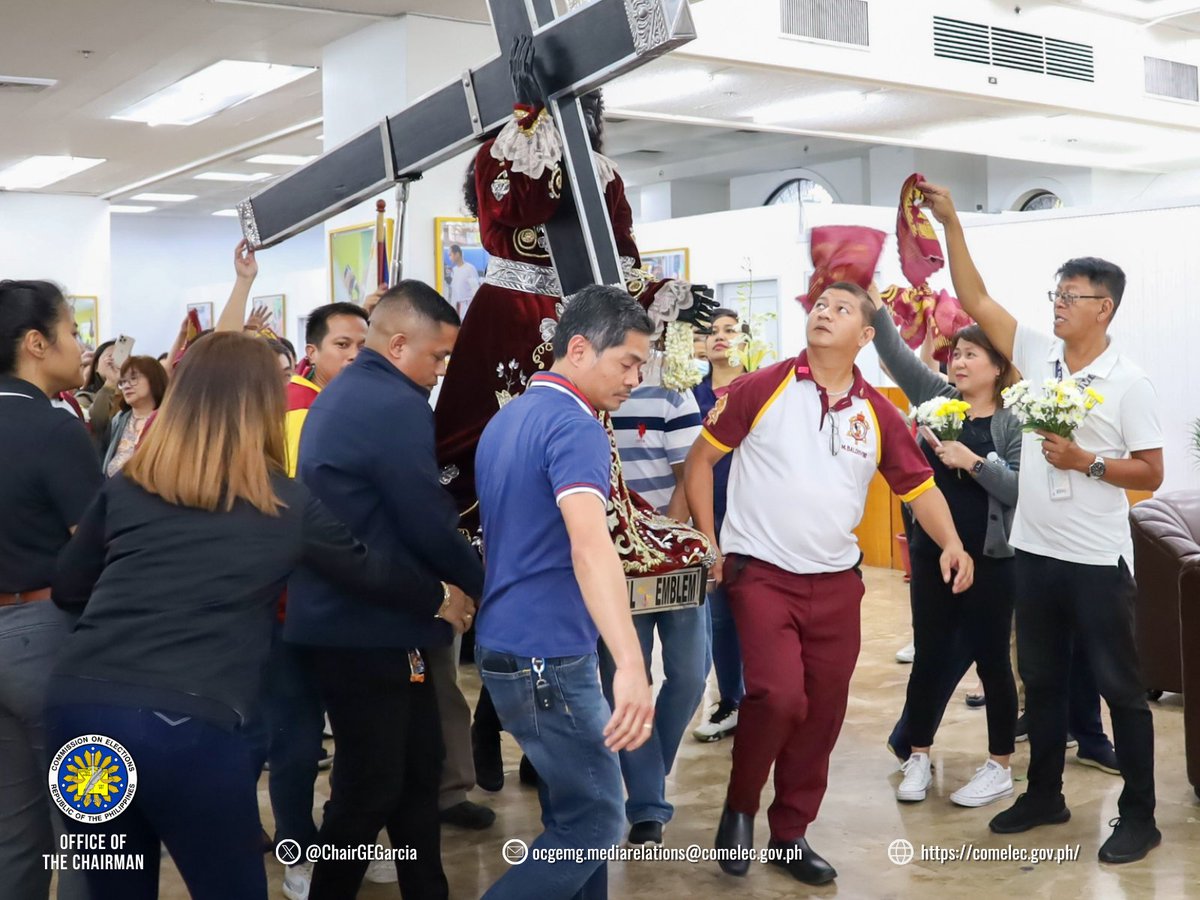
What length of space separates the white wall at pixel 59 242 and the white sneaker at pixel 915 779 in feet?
36.8

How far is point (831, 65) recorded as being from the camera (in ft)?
26.1

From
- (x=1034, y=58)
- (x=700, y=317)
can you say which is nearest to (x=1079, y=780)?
(x=700, y=317)

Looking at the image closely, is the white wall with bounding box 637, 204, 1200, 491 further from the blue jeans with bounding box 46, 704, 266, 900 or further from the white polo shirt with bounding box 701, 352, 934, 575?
the blue jeans with bounding box 46, 704, 266, 900

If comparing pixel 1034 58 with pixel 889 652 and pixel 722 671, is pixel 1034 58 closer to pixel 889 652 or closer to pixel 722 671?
pixel 889 652

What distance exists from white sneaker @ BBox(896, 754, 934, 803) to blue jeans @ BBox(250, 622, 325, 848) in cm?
199

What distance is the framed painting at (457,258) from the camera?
21.8 ft

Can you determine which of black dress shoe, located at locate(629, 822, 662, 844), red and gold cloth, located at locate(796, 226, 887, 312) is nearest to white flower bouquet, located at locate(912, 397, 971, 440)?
red and gold cloth, located at locate(796, 226, 887, 312)

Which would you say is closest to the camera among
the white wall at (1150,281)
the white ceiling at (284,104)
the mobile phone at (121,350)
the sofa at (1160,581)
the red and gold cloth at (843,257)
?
the red and gold cloth at (843,257)

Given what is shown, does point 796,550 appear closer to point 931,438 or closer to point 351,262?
point 931,438

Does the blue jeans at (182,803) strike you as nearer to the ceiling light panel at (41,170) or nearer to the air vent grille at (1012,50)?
the air vent grille at (1012,50)

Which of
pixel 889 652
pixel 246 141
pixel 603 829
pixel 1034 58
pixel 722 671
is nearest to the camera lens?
pixel 603 829

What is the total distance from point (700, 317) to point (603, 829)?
126 cm

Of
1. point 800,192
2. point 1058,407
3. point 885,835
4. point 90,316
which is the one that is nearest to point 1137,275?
point 1058,407

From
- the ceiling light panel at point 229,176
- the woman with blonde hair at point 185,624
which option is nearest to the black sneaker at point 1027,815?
the woman with blonde hair at point 185,624
